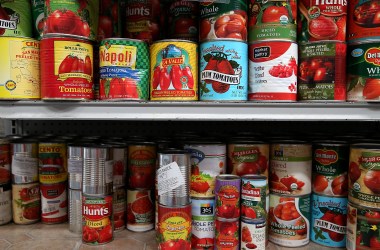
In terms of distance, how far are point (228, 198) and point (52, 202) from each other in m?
0.84

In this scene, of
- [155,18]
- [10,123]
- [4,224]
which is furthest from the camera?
[10,123]

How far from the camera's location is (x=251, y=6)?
123 cm

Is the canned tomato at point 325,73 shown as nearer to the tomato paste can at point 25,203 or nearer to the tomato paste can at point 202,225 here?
the tomato paste can at point 202,225

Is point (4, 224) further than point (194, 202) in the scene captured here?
Yes

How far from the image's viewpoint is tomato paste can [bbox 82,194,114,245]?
124 centimetres

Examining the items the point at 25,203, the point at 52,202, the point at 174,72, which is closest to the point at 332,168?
the point at 174,72

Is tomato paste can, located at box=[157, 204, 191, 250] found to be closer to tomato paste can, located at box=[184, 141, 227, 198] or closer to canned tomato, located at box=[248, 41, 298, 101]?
tomato paste can, located at box=[184, 141, 227, 198]

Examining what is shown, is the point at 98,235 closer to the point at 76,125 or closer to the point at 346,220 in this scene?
the point at 76,125

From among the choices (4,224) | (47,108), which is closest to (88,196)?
(47,108)

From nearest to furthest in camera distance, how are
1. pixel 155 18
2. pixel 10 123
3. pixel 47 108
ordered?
pixel 47 108
pixel 155 18
pixel 10 123

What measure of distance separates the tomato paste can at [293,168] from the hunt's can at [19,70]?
995mm

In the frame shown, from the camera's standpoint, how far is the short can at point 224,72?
1162 mm

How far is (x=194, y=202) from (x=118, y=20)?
85 cm

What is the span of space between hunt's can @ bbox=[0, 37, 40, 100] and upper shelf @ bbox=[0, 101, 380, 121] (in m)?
0.05
